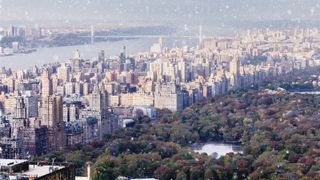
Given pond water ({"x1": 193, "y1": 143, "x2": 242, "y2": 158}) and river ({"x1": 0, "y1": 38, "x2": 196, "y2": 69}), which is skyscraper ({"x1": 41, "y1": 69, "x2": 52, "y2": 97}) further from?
pond water ({"x1": 193, "y1": 143, "x2": 242, "y2": 158})

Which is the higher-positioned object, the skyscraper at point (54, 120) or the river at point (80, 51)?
the river at point (80, 51)

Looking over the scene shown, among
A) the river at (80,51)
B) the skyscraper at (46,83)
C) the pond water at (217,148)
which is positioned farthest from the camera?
the river at (80,51)

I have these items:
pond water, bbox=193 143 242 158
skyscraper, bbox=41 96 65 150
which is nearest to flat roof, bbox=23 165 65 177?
skyscraper, bbox=41 96 65 150

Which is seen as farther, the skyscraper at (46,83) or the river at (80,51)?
the river at (80,51)

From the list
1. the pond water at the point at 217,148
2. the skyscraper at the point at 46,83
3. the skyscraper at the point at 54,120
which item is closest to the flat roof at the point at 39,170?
the skyscraper at the point at 54,120

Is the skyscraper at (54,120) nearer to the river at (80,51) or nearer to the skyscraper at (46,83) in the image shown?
the skyscraper at (46,83)

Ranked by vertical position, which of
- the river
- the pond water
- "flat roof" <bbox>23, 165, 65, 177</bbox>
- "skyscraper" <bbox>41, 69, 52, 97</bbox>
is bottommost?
the pond water

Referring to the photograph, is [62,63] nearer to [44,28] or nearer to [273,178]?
[44,28]

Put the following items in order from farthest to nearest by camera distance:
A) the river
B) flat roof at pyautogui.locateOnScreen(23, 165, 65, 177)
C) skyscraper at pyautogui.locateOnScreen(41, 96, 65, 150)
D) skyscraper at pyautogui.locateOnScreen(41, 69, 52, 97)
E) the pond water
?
the river
skyscraper at pyautogui.locateOnScreen(41, 69, 52, 97)
the pond water
skyscraper at pyautogui.locateOnScreen(41, 96, 65, 150)
flat roof at pyautogui.locateOnScreen(23, 165, 65, 177)

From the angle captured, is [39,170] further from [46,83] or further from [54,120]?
[46,83]
